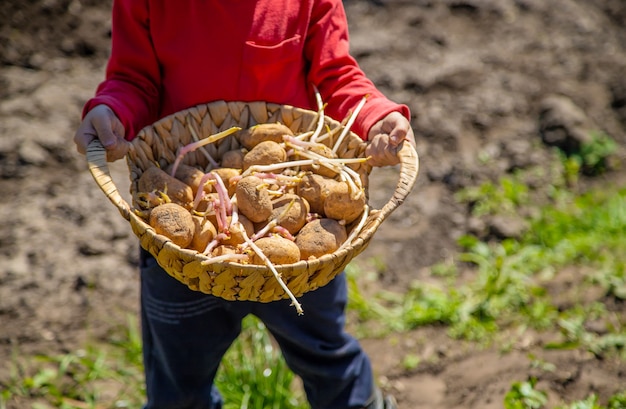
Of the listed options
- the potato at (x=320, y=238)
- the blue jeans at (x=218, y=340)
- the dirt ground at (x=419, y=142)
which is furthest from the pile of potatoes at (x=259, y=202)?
the dirt ground at (x=419, y=142)

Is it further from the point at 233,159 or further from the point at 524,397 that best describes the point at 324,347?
the point at 524,397

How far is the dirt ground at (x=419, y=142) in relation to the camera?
7.54 ft

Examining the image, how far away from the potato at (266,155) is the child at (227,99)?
17 cm

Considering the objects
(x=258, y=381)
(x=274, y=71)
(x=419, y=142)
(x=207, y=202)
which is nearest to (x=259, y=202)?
(x=207, y=202)

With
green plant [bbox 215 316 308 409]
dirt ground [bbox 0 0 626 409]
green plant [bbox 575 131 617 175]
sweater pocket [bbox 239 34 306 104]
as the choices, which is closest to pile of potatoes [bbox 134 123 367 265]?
sweater pocket [bbox 239 34 306 104]

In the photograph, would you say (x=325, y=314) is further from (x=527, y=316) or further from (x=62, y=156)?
(x=62, y=156)

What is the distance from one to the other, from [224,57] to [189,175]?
0.28 m

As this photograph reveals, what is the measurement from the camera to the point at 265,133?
1.59m

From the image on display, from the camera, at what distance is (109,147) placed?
57.4 inches

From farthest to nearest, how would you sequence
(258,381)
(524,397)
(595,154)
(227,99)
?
(595,154)
(258,381)
(524,397)
(227,99)

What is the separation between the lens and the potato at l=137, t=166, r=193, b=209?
148 cm

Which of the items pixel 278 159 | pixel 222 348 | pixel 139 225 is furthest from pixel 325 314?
pixel 139 225

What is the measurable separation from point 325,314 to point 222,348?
27 centimetres

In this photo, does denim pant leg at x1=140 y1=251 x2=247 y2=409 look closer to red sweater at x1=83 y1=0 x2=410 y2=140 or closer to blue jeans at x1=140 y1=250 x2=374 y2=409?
blue jeans at x1=140 y1=250 x2=374 y2=409
